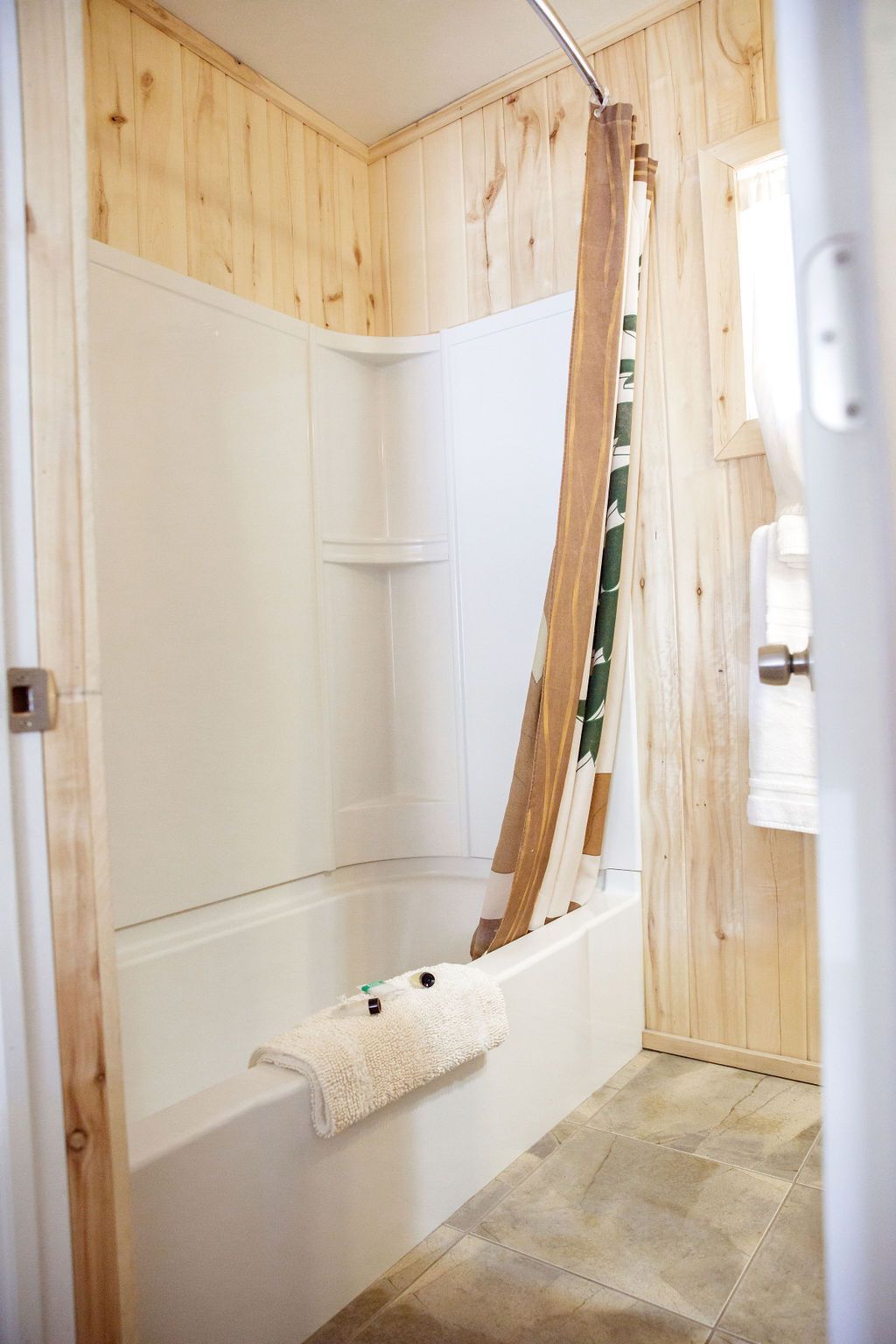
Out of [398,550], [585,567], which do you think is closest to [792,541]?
[585,567]

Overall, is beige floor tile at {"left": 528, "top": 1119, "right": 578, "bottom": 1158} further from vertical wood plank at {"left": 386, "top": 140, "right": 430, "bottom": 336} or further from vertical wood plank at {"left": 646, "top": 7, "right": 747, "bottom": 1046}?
vertical wood plank at {"left": 386, "top": 140, "right": 430, "bottom": 336}

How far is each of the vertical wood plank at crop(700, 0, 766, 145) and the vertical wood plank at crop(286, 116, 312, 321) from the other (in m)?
1.04

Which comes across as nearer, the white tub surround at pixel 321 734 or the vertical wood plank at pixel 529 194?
the white tub surround at pixel 321 734

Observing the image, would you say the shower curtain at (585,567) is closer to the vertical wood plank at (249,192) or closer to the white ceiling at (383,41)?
the white ceiling at (383,41)

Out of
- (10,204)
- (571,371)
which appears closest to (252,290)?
(571,371)

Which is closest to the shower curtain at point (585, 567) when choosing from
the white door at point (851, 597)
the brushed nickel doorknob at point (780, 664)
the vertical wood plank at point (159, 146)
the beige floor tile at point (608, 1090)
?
the beige floor tile at point (608, 1090)

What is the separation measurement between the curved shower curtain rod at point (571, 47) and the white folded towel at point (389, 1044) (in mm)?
1798

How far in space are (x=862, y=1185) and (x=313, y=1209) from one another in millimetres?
943

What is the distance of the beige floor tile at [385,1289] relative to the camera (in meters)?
1.27

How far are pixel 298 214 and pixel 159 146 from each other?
1.42 feet

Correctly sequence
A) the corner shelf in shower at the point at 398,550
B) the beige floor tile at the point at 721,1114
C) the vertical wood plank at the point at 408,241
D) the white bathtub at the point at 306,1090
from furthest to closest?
the vertical wood plank at the point at 408,241, the corner shelf in shower at the point at 398,550, the beige floor tile at the point at 721,1114, the white bathtub at the point at 306,1090

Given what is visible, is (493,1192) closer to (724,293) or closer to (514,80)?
(724,293)

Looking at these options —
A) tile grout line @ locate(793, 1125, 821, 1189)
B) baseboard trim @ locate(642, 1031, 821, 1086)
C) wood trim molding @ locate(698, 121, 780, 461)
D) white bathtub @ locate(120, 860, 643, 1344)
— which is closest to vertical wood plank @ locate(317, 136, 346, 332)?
wood trim molding @ locate(698, 121, 780, 461)

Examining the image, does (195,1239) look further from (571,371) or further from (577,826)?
(571,371)
